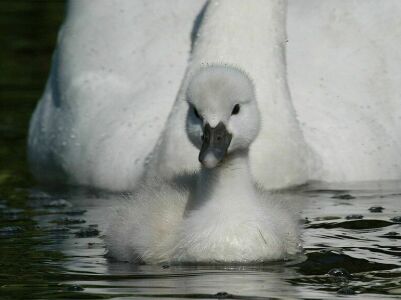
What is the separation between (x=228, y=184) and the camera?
8.96 m

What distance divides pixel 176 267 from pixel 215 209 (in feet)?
1.26

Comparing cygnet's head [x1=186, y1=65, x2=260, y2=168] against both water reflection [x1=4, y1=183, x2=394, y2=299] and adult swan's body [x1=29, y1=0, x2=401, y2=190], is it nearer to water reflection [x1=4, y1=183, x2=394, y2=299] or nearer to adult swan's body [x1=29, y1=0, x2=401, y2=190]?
water reflection [x1=4, y1=183, x2=394, y2=299]

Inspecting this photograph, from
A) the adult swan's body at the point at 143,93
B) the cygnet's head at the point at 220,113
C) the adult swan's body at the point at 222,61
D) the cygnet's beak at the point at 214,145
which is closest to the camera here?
the cygnet's beak at the point at 214,145

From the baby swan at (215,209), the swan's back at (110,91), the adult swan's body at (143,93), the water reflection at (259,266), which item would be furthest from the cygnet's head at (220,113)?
the swan's back at (110,91)

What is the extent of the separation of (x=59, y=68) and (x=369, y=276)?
15.6 feet

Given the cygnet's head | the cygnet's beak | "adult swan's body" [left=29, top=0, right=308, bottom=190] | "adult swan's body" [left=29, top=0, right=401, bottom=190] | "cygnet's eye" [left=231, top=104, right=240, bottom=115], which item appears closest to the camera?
the cygnet's beak

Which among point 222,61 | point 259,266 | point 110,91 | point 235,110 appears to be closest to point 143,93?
point 110,91

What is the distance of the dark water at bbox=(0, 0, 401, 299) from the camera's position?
8086 mm

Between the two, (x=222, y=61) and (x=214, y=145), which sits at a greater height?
(x=222, y=61)

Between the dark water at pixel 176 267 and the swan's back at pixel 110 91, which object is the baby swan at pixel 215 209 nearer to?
the dark water at pixel 176 267

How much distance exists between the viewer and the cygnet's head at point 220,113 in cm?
868

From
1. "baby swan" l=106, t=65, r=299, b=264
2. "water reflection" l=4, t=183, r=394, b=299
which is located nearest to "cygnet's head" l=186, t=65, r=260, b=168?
"baby swan" l=106, t=65, r=299, b=264

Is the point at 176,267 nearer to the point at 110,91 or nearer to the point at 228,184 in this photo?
the point at 228,184

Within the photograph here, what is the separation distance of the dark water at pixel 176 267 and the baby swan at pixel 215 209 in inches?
4.5
